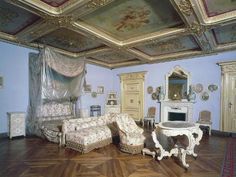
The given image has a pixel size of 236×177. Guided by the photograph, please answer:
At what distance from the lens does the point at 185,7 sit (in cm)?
310

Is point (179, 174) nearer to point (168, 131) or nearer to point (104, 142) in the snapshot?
point (168, 131)

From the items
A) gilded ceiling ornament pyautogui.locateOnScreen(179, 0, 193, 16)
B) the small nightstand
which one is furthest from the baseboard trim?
the small nightstand

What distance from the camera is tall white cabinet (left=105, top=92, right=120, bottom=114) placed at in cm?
838

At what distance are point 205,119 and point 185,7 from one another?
4406mm

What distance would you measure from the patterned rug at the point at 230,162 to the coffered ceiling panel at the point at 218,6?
10.0ft

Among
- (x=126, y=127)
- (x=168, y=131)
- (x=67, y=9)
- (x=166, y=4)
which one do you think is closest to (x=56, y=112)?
(x=126, y=127)

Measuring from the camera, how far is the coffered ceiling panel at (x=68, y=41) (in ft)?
15.3

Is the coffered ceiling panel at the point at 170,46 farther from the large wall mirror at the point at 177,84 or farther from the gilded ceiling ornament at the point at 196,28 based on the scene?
the large wall mirror at the point at 177,84

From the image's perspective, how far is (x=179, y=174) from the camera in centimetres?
292

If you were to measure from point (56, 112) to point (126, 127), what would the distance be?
288cm

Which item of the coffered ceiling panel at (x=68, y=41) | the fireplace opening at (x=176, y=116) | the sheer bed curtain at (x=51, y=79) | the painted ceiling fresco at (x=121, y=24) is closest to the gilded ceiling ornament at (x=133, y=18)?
the painted ceiling fresco at (x=121, y=24)

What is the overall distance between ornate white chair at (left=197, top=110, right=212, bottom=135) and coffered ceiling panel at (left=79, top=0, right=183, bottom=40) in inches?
144

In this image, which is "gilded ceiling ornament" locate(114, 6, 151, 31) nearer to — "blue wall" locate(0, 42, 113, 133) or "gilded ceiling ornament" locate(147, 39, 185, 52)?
"gilded ceiling ornament" locate(147, 39, 185, 52)

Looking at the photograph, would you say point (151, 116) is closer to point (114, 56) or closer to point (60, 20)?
point (114, 56)
